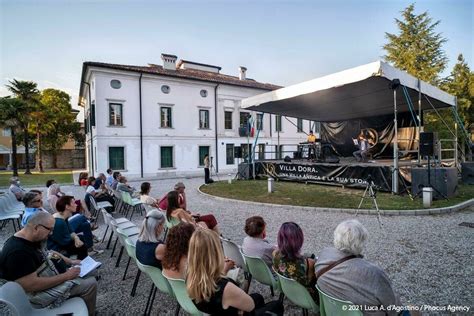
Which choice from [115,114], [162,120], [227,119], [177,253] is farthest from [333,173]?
[115,114]

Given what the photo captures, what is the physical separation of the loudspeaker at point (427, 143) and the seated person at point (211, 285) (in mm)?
8644

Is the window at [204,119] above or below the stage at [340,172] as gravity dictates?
above

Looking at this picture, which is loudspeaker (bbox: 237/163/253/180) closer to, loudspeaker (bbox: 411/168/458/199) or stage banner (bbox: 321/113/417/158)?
stage banner (bbox: 321/113/417/158)

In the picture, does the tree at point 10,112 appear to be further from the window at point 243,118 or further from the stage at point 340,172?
the stage at point 340,172

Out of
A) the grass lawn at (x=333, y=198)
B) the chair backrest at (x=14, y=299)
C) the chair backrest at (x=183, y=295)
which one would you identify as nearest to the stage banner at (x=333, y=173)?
the grass lawn at (x=333, y=198)

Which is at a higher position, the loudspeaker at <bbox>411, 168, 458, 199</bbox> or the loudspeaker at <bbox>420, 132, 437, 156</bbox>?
the loudspeaker at <bbox>420, 132, 437, 156</bbox>

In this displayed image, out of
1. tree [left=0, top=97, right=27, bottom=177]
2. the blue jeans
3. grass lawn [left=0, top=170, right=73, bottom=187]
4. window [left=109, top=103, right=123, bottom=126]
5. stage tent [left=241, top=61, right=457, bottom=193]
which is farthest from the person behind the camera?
tree [left=0, top=97, right=27, bottom=177]

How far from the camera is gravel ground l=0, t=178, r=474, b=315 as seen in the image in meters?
3.12

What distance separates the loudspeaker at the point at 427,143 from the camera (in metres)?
8.15

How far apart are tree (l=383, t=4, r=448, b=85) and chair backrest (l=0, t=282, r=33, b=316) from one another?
29.3m

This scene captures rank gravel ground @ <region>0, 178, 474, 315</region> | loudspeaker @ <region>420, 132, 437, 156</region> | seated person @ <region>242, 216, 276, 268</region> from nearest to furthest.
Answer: seated person @ <region>242, 216, 276, 268</region> < gravel ground @ <region>0, 178, 474, 315</region> < loudspeaker @ <region>420, 132, 437, 156</region>

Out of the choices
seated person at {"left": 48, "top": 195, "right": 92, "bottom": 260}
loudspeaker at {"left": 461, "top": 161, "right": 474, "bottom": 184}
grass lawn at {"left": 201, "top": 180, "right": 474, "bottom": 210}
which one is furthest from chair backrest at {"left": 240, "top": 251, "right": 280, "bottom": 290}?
loudspeaker at {"left": 461, "top": 161, "right": 474, "bottom": 184}

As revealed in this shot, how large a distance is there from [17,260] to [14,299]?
469 millimetres

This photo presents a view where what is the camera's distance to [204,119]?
2338 cm
